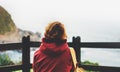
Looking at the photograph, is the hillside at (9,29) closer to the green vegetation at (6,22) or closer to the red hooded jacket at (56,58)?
the green vegetation at (6,22)

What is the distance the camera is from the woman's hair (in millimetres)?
5117

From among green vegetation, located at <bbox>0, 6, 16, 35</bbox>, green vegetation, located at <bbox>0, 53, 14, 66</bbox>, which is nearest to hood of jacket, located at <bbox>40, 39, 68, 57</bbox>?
green vegetation, located at <bbox>0, 53, 14, 66</bbox>

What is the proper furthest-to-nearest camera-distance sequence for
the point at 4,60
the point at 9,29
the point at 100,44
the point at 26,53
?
the point at 9,29, the point at 4,60, the point at 26,53, the point at 100,44

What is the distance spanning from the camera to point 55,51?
5188 millimetres

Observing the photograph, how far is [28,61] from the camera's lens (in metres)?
9.75

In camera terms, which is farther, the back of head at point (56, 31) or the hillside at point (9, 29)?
the hillside at point (9, 29)

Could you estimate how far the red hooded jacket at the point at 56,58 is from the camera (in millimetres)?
5215

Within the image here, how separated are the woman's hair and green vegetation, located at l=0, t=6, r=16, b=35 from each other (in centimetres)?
1902

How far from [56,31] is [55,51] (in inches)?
10.6

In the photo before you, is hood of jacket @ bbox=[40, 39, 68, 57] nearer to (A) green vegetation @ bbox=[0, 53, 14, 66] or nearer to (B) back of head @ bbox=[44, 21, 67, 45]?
(B) back of head @ bbox=[44, 21, 67, 45]

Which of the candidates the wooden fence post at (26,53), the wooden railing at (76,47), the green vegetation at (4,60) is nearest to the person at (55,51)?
the wooden railing at (76,47)

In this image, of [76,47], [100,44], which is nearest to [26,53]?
[76,47]

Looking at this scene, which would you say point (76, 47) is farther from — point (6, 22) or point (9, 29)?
point (6, 22)

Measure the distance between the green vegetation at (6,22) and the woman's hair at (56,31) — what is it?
1902cm
